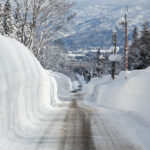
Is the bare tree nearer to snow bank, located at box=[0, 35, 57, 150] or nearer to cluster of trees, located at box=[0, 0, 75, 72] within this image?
cluster of trees, located at box=[0, 0, 75, 72]

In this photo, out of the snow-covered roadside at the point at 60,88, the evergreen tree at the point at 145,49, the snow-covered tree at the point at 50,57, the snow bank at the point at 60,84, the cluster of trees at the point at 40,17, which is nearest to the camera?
the cluster of trees at the point at 40,17

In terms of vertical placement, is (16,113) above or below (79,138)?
above

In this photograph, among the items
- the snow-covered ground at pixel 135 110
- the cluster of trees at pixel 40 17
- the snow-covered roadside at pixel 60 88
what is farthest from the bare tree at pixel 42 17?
the snow-covered ground at pixel 135 110

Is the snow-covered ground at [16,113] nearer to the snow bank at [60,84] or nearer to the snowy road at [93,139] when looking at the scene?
the snowy road at [93,139]

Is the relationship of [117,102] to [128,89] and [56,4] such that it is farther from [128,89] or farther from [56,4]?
[56,4]

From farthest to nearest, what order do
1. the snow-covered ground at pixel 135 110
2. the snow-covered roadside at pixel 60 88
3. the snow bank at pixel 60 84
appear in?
the snow bank at pixel 60 84 → the snow-covered roadside at pixel 60 88 → the snow-covered ground at pixel 135 110

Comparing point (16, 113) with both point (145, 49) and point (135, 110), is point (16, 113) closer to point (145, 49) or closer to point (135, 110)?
point (135, 110)

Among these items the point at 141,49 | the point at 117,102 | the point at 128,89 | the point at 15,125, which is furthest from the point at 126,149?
the point at 141,49

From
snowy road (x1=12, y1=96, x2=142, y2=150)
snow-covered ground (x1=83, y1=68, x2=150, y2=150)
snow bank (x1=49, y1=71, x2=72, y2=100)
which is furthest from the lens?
snow bank (x1=49, y1=71, x2=72, y2=100)

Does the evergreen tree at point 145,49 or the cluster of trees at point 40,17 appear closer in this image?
the cluster of trees at point 40,17

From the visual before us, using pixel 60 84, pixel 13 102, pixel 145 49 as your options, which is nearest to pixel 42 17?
pixel 13 102

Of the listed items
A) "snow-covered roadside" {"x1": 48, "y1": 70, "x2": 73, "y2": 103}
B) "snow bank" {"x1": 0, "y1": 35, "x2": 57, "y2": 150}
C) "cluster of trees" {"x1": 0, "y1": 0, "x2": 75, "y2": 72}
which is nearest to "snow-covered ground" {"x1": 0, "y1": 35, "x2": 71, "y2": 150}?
"snow bank" {"x1": 0, "y1": 35, "x2": 57, "y2": 150}

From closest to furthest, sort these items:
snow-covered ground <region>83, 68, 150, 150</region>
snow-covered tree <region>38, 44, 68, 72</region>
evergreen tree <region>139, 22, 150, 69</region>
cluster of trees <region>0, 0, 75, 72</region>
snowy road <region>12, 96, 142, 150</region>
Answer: snowy road <region>12, 96, 142, 150</region> → snow-covered ground <region>83, 68, 150, 150</region> → cluster of trees <region>0, 0, 75, 72</region> → evergreen tree <region>139, 22, 150, 69</region> → snow-covered tree <region>38, 44, 68, 72</region>

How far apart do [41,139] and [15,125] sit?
0.98 meters
